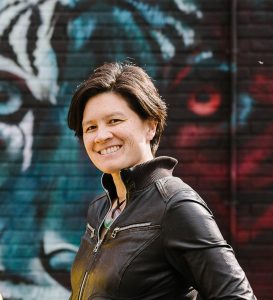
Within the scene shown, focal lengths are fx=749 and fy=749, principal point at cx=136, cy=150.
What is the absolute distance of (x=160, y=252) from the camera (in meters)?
1.96

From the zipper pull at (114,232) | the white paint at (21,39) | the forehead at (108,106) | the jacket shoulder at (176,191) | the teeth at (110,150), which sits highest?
Answer: the white paint at (21,39)

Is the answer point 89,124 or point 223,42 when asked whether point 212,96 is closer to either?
point 223,42

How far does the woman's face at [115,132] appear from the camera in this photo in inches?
85.1

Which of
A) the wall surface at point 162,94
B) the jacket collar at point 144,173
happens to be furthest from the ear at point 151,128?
the wall surface at point 162,94

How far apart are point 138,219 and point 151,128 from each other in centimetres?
35

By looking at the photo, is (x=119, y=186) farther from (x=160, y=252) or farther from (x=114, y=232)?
(x=160, y=252)

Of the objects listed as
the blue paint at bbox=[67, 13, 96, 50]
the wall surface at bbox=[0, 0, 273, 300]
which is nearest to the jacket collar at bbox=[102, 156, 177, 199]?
the wall surface at bbox=[0, 0, 273, 300]

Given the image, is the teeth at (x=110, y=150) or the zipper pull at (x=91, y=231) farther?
the zipper pull at (x=91, y=231)

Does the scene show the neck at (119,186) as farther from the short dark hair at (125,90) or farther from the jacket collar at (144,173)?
the short dark hair at (125,90)

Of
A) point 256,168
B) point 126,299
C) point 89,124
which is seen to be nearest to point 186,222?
point 126,299

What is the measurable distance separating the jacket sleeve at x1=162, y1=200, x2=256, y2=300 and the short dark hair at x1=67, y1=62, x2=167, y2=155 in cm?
38

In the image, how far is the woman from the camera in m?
1.89

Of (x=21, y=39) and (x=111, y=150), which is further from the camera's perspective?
(x=21, y=39)

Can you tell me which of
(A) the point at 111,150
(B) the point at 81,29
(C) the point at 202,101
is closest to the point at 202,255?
(A) the point at 111,150
